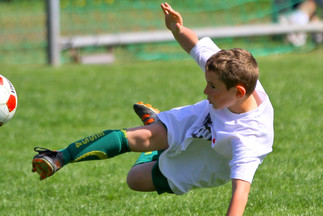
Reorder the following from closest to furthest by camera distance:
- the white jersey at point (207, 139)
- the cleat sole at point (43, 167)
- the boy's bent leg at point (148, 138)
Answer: the white jersey at point (207, 139), the cleat sole at point (43, 167), the boy's bent leg at point (148, 138)

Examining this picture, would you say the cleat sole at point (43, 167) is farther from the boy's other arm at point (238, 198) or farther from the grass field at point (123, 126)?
the boy's other arm at point (238, 198)

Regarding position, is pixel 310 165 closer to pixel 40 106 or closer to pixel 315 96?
pixel 315 96

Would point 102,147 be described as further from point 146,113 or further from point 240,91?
point 240,91

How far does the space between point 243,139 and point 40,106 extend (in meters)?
5.17

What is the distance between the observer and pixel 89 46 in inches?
464

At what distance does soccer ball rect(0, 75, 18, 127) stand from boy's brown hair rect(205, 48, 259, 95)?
5.73 ft

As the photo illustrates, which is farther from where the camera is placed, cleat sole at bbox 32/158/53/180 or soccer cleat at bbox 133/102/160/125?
soccer cleat at bbox 133/102/160/125

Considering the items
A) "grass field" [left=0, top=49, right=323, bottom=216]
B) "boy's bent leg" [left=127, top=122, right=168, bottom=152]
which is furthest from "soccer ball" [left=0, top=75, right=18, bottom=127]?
"boy's bent leg" [left=127, top=122, right=168, bottom=152]

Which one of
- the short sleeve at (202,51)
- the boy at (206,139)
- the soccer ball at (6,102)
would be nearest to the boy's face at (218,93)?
the boy at (206,139)

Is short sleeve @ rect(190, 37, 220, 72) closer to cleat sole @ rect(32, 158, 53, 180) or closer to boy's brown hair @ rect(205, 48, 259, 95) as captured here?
boy's brown hair @ rect(205, 48, 259, 95)

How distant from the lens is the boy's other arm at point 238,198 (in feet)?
10.6

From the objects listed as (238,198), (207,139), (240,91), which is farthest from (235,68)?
(238,198)

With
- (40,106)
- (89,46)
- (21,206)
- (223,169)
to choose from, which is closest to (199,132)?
(223,169)

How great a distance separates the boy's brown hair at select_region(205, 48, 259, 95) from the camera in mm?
3447
